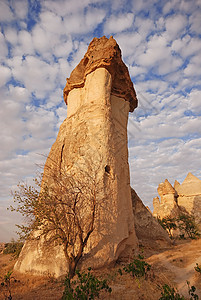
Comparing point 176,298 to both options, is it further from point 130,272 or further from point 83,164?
point 83,164

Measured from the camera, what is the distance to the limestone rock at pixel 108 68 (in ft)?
36.8

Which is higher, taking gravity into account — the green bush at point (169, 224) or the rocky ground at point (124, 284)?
the green bush at point (169, 224)

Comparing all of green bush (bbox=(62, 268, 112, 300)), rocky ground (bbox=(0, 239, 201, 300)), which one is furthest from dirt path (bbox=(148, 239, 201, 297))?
green bush (bbox=(62, 268, 112, 300))

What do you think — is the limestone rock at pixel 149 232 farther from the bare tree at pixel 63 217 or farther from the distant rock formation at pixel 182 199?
the distant rock formation at pixel 182 199

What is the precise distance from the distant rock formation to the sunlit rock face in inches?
619

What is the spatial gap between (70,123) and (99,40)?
21.4 ft

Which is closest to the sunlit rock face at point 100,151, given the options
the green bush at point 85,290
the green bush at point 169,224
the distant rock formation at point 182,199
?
the green bush at point 85,290

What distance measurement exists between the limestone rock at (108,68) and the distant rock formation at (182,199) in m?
15.7

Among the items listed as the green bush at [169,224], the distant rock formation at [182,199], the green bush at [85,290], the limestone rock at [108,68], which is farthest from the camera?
the distant rock formation at [182,199]

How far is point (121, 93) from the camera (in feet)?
42.1

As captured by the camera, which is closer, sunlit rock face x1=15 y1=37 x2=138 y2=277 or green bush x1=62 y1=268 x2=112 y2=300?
green bush x1=62 y1=268 x2=112 y2=300

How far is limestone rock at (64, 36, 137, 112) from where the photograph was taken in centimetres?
1123

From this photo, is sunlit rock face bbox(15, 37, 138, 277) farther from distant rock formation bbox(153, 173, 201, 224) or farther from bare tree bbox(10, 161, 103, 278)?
distant rock formation bbox(153, 173, 201, 224)

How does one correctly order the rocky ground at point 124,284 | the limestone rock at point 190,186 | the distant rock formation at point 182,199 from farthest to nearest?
the limestone rock at point 190,186 < the distant rock formation at point 182,199 < the rocky ground at point 124,284
